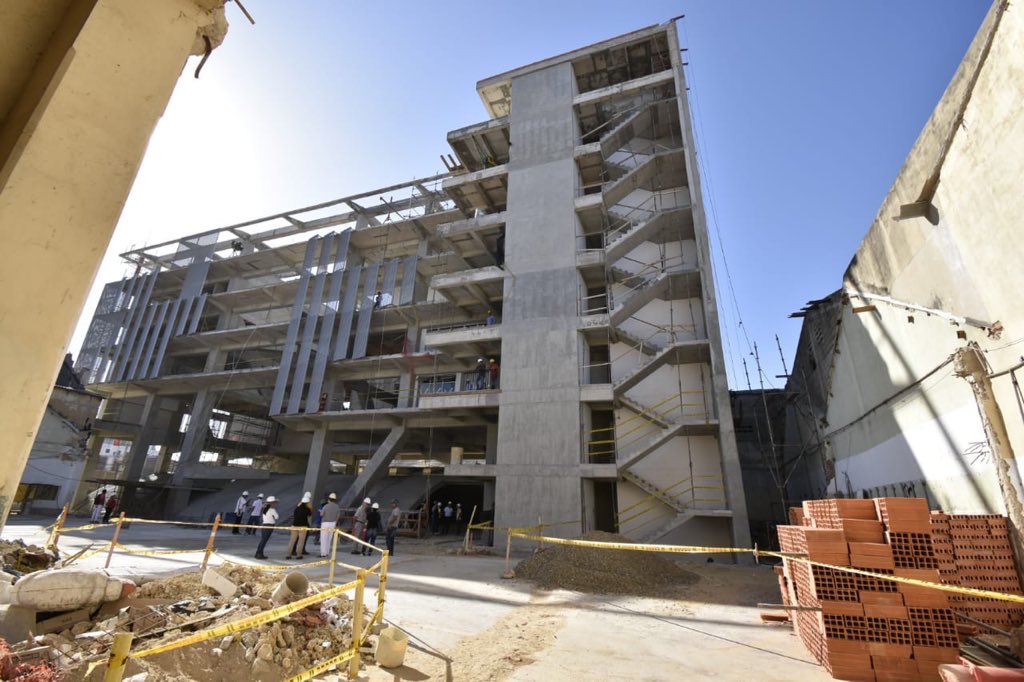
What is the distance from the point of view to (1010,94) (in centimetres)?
632

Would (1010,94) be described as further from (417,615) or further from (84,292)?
(417,615)

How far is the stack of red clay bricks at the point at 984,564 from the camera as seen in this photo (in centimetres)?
579

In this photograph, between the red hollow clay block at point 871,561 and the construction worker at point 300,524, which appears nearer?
the red hollow clay block at point 871,561

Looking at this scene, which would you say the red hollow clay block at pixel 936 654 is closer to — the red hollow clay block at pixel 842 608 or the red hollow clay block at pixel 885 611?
the red hollow clay block at pixel 885 611

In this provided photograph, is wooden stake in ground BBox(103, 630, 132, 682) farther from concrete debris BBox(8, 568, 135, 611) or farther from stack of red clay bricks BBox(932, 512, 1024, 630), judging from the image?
stack of red clay bricks BBox(932, 512, 1024, 630)

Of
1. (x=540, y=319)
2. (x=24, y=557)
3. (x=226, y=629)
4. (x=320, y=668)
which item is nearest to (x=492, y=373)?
(x=540, y=319)

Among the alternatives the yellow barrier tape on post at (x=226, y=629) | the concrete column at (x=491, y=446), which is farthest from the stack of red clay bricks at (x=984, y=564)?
the concrete column at (x=491, y=446)

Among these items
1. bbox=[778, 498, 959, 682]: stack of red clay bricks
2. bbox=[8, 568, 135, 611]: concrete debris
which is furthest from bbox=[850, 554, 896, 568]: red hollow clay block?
bbox=[8, 568, 135, 611]: concrete debris

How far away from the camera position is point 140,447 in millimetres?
28438

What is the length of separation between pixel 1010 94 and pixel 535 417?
13.4 meters

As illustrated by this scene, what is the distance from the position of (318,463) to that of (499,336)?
12424 mm

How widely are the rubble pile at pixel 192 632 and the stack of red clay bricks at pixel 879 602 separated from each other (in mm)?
5157

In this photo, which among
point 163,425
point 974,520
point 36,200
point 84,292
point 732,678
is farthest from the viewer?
point 163,425

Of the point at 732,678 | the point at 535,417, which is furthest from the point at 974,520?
the point at 535,417
